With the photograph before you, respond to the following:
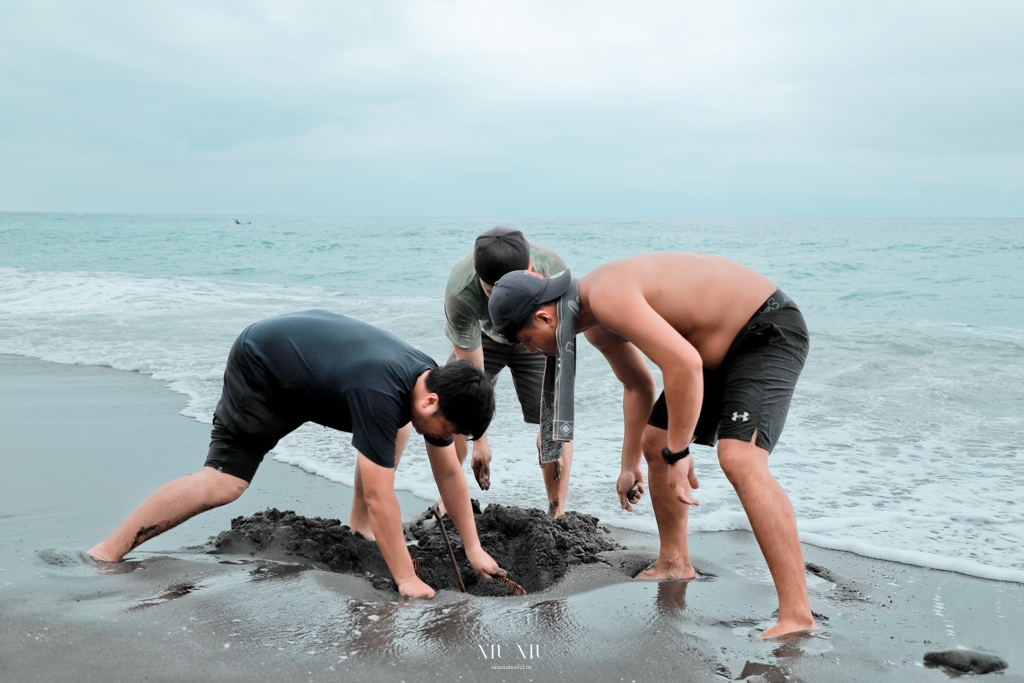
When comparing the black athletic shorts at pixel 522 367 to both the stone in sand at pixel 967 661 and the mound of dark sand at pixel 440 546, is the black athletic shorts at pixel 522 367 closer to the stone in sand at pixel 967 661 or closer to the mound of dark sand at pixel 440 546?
the mound of dark sand at pixel 440 546

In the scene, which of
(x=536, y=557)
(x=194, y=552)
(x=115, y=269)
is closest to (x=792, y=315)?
(x=536, y=557)

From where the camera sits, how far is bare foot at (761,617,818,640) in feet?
8.92

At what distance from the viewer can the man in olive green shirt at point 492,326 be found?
11.7 feet

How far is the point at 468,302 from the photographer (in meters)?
3.91

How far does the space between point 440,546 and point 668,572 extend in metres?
1.03

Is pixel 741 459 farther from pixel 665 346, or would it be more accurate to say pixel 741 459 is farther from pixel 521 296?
pixel 521 296

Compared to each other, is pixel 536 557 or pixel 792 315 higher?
pixel 792 315

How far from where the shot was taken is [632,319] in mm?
2699

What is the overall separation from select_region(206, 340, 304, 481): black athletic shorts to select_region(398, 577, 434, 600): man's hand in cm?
79

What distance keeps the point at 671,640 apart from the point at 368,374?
1.39m

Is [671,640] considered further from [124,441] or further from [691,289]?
[124,441]

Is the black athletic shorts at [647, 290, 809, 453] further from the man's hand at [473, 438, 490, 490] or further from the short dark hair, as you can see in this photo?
the man's hand at [473, 438, 490, 490]

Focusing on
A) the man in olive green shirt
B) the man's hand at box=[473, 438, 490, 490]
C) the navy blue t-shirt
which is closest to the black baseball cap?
the man in olive green shirt

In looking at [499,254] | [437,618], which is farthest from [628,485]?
[499,254]
